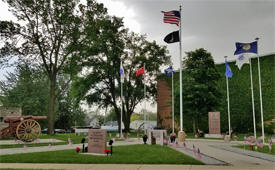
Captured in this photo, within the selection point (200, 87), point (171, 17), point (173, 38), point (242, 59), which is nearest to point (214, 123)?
point (200, 87)

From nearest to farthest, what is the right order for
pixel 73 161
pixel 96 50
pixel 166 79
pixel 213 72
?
pixel 73 161 → pixel 213 72 → pixel 96 50 → pixel 166 79

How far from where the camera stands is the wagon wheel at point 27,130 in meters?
17.3

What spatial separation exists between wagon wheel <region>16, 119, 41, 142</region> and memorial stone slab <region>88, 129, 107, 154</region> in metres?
7.45

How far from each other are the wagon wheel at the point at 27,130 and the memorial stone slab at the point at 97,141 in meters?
7.45

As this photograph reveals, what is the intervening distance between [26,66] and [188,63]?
19.7m

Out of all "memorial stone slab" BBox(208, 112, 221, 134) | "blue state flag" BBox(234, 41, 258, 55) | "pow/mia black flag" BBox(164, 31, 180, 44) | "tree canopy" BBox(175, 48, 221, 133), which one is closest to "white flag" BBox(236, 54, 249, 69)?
"blue state flag" BBox(234, 41, 258, 55)

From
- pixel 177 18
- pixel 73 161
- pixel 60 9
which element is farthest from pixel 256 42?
pixel 60 9

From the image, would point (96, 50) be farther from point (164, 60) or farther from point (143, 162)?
point (143, 162)

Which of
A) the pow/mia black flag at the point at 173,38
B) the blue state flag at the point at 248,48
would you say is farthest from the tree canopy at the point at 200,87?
the pow/mia black flag at the point at 173,38

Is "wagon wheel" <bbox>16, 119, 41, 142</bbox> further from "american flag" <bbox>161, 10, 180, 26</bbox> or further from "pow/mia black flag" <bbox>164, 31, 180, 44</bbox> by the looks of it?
"american flag" <bbox>161, 10, 180, 26</bbox>

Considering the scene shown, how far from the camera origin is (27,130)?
57.3 ft

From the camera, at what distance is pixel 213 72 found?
3198cm

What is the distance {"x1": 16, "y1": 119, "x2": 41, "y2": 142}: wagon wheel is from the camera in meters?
17.3

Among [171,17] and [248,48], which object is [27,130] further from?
[248,48]
